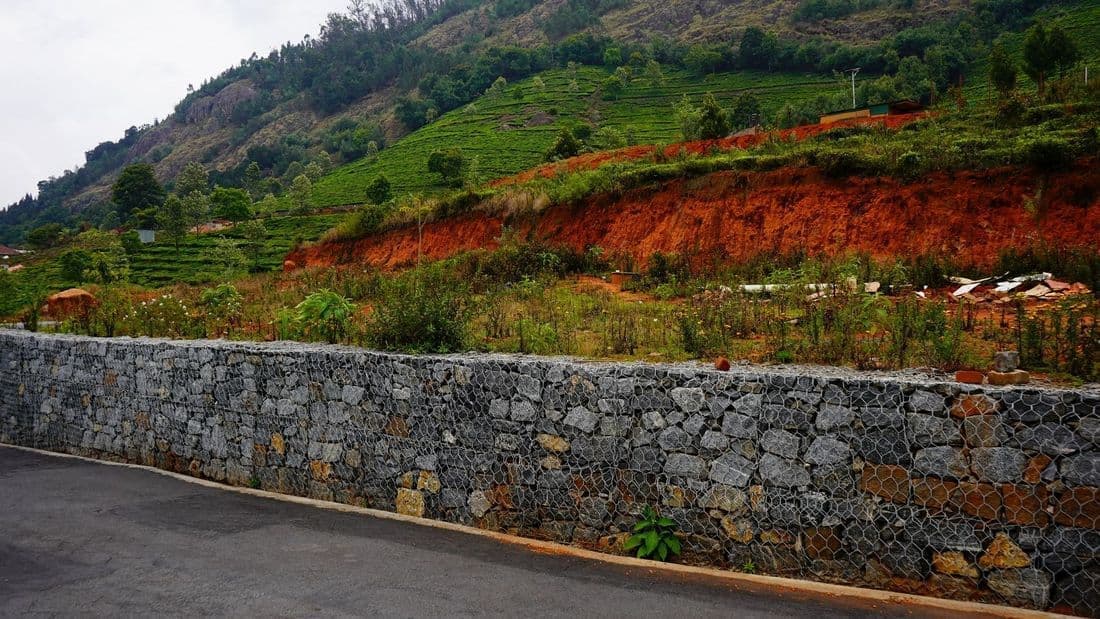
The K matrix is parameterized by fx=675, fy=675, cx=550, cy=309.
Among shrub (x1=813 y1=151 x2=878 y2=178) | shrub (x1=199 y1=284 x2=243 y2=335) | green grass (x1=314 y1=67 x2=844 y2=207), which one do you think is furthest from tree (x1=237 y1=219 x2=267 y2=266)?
shrub (x1=813 y1=151 x2=878 y2=178)

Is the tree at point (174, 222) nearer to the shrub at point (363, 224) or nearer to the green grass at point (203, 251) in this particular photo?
the green grass at point (203, 251)

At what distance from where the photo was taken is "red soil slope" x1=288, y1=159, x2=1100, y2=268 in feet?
47.1

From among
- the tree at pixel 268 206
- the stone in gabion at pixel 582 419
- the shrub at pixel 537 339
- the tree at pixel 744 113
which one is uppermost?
the tree at pixel 744 113

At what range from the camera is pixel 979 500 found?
186 inches

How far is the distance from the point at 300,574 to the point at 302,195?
62944 mm

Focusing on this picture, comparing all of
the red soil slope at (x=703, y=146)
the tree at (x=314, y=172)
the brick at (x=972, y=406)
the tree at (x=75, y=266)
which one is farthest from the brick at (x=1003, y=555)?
the tree at (x=314, y=172)

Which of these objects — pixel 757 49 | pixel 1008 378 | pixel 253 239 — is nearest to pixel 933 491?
pixel 1008 378

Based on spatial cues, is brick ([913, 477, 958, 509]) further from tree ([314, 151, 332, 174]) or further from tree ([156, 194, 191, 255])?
tree ([314, 151, 332, 174])

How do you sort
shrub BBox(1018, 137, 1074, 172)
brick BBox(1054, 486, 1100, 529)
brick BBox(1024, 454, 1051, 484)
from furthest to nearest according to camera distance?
shrub BBox(1018, 137, 1074, 172)
brick BBox(1024, 454, 1051, 484)
brick BBox(1054, 486, 1100, 529)

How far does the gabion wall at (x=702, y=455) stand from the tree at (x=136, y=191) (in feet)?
271

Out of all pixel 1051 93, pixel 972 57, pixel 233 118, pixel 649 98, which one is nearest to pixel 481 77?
pixel 649 98

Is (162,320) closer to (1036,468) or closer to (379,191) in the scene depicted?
(1036,468)

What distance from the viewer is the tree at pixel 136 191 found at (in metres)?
78.3

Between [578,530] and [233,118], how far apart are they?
154002mm
